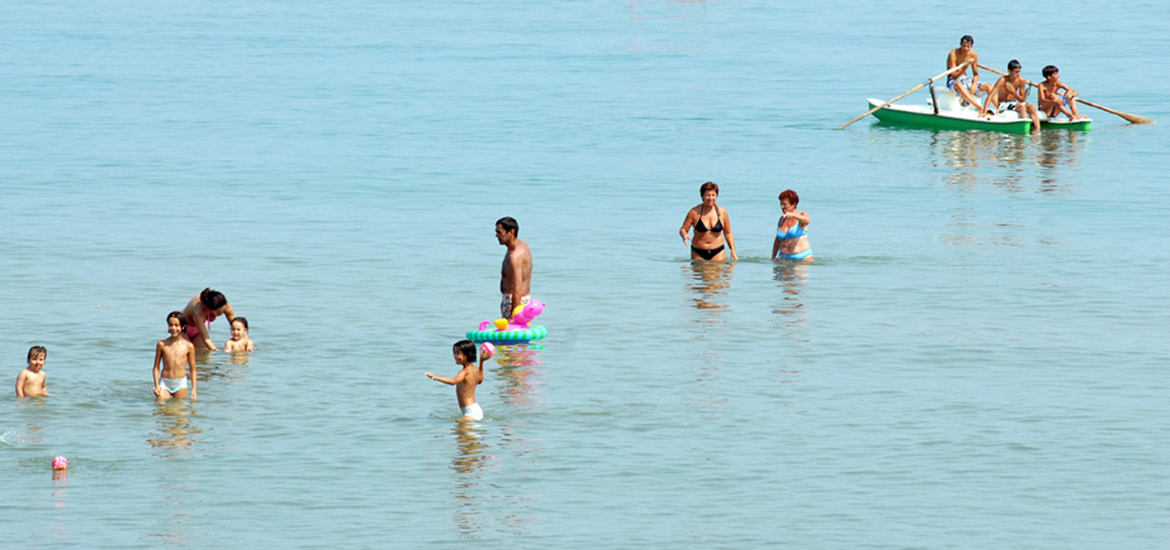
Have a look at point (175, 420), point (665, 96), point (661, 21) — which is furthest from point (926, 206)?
point (661, 21)

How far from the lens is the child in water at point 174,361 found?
17.0 meters

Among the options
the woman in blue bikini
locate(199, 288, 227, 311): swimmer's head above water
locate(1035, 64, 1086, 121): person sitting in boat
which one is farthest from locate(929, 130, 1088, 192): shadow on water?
locate(199, 288, 227, 311): swimmer's head above water

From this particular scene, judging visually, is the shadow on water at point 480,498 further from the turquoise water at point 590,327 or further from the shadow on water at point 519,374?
the shadow on water at point 519,374

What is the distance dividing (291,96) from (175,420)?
36.9 metres

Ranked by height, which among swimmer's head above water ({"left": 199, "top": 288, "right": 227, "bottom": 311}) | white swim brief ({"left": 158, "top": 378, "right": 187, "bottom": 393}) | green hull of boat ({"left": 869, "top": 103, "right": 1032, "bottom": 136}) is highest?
green hull of boat ({"left": 869, "top": 103, "right": 1032, "bottom": 136})

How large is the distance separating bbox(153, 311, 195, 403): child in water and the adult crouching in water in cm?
85

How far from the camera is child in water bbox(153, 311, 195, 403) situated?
17.0 m

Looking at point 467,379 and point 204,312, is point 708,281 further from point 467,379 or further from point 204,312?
point 467,379

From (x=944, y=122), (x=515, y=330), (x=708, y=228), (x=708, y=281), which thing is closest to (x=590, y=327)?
(x=515, y=330)

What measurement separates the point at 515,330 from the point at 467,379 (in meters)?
3.60

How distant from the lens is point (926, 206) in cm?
3177

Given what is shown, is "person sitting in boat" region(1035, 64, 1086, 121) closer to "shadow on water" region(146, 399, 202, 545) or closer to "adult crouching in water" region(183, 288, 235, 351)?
"adult crouching in water" region(183, 288, 235, 351)

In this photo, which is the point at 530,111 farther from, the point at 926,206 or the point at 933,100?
the point at 926,206

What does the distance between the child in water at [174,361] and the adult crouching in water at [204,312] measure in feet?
2.77
